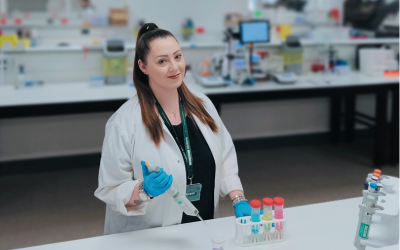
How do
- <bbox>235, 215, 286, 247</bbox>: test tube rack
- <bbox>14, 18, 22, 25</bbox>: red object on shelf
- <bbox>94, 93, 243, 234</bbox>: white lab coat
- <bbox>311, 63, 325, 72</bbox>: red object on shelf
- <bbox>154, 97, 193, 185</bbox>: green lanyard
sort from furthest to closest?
1. <bbox>14, 18, 22, 25</bbox>: red object on shelf
2. <bbox>311, 63, 325, 72</bbox>: red object on shelf
3. <bbox>154, 97, 193, 185</bbox>: green lanyard
4. <bbox>94, 93, 243, 234</bbox>: white lab coat
5. <bbox>235, 215, 286, 247</bbox>: test tube rack

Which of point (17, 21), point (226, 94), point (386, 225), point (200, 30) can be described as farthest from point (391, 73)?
point (17, 21)

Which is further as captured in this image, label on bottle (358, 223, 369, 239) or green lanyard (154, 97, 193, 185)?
green lanyard (154, 97, 193, 185)

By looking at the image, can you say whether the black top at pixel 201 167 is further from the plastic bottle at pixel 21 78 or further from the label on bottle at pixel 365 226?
the plastic bottle at pixel 21 78

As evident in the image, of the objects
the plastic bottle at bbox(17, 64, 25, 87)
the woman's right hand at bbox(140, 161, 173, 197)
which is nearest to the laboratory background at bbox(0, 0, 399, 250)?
the plastic bottle at bbox(17, 64, 25, 87)

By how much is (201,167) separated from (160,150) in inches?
7.6

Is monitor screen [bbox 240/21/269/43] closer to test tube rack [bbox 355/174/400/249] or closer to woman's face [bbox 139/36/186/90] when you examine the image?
woman's face [bbox 139/36/186/90]

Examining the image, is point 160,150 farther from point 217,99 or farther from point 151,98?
point 217,99

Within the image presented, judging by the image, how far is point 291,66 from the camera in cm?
388

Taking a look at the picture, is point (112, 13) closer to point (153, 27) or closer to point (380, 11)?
point (380, 11)

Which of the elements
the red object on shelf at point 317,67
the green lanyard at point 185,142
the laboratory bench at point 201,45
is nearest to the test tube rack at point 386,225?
the green lanyard at point 185,142

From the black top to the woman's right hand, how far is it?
0.25 m

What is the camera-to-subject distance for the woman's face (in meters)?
1.49

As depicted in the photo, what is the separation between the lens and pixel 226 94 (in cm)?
324

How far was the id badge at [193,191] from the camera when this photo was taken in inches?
61.4
